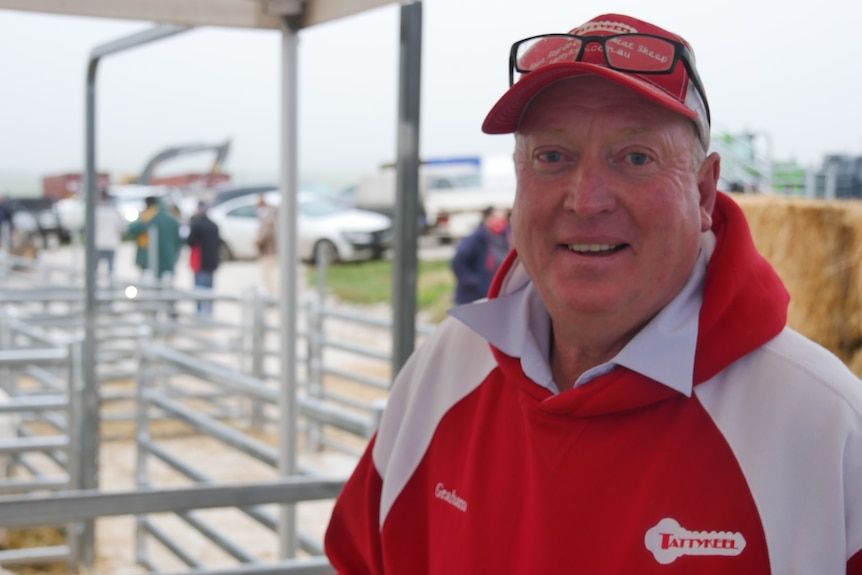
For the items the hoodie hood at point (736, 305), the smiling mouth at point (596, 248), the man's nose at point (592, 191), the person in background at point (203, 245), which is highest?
the man's nose at point (592, 191)

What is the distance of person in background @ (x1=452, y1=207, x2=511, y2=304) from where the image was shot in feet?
25.2

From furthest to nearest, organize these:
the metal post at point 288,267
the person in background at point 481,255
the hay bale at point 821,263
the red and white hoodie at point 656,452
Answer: the person in background at point 481,255, the hay bale at point 821,263, the metal post at point 288,267, the red and white hoodie at point 656,452

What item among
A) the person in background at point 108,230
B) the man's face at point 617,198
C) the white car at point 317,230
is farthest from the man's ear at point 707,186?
the white car at point 317,230

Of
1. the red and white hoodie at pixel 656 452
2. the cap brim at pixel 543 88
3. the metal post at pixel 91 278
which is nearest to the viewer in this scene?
the red and white hoodie at pixel 656 452

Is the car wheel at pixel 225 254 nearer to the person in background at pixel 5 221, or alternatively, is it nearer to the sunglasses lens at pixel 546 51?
the person in background at pixel 5 221

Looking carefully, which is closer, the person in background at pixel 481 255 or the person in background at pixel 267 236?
the person in background at pixel 481 255

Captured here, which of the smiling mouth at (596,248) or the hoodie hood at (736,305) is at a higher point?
the smiling mouth at (596,248)

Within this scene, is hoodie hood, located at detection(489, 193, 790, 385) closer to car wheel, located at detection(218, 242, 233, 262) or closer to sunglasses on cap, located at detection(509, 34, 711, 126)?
sunglasses on cap, located at detection(509, 34, 711, 126)

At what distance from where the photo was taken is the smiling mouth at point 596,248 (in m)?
1.44

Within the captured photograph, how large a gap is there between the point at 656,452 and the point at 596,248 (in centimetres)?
32

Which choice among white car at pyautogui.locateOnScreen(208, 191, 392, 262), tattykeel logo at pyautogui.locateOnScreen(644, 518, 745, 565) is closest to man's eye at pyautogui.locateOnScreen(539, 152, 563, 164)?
tattykeel logo at pyautogui.locateOnScreen(644, 518, 745, 565)

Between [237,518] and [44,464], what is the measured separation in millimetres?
2063

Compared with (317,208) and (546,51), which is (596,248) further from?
(317,208)

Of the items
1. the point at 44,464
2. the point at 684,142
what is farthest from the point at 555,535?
the point at 44,464
